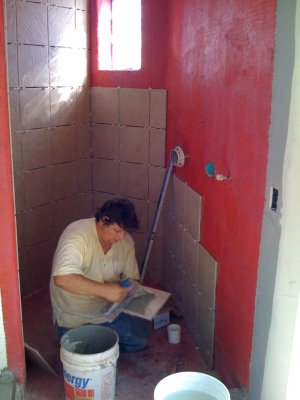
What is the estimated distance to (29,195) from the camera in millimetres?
3318

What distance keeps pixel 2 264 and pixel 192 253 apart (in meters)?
1.17

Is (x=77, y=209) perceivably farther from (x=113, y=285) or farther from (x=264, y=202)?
(x=264, y=202)

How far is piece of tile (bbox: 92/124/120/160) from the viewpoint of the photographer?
11.8 ft

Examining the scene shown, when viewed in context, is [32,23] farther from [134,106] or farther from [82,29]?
[134,106]

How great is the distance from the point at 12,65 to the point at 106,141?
937mm

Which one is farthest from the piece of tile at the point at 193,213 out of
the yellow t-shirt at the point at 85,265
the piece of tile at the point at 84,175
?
the piece of tile at the point at 84,175

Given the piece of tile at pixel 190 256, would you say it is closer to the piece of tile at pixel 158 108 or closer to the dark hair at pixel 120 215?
the dark hair at pixel 120 215

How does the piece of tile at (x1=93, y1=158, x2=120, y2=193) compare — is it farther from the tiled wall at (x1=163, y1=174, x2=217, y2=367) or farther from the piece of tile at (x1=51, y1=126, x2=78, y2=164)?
the tiled wall at (x1=163, y1=174, x2=217, y2=367)

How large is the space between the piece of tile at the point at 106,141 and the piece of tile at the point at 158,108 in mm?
344

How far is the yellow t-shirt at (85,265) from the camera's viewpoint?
2.41m

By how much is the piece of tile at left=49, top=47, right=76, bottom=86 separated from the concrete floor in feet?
5.46

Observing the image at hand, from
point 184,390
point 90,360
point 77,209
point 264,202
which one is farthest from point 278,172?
point 77,209

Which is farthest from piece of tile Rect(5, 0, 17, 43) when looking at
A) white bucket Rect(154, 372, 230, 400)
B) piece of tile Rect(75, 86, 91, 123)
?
white bucket Rect(154, 372, 230, 400)

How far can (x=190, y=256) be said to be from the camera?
112 inches
